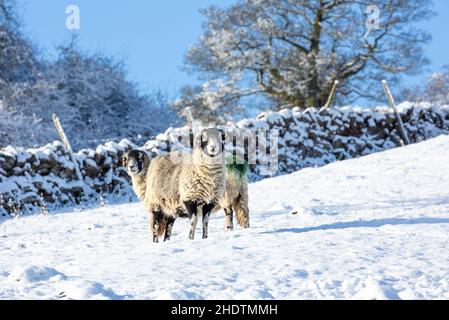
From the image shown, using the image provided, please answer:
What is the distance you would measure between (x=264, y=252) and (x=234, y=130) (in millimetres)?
10412

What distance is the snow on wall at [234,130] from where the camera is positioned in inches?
533

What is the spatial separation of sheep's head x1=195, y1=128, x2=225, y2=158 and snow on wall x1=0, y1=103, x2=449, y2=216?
6.42 meters

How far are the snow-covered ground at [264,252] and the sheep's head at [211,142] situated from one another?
918 mm

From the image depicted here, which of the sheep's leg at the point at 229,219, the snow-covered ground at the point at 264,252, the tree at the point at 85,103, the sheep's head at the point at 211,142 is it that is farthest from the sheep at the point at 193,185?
the tree at the point at 85,103

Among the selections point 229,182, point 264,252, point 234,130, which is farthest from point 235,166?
point 234,130

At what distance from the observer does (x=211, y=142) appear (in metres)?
6.73

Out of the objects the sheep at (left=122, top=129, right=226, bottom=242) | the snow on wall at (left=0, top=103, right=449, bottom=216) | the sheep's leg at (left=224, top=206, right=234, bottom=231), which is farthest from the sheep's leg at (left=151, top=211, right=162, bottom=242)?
the snow on wall at (left=0, top=103, right=449, bottom=216)

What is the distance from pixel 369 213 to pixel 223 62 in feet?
55.5

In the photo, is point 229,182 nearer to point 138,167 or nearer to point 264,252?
point 138,167

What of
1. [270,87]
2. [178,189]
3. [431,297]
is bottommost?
[431,297]

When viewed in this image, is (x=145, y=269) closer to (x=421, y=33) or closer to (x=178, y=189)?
(x=178, y=189)

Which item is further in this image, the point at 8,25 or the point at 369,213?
the point at 8,25

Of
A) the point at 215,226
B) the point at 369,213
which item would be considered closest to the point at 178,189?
the point at 215,226

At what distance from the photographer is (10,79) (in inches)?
872
